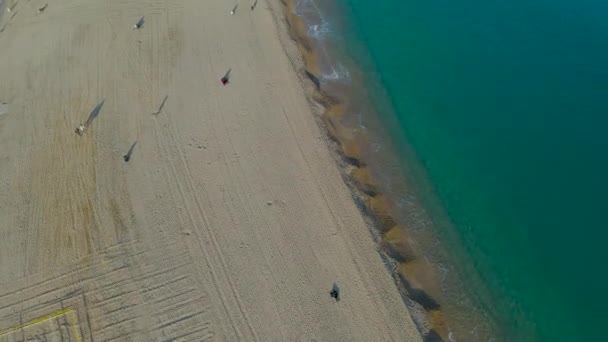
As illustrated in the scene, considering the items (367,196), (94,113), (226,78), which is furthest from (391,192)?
(94,113)

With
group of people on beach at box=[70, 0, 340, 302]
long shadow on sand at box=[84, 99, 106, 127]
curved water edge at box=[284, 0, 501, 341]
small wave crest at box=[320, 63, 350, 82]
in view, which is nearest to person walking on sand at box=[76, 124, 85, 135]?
group of people on beach at box=[70, 0, 340, 302]

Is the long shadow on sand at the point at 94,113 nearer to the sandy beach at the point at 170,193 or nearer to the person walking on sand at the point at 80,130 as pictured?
the sandy beach at the point at 170,193

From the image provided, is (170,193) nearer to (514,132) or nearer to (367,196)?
(367,196)

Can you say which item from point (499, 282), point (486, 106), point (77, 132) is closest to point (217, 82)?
point (77, 132)

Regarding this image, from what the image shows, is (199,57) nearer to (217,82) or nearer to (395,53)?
(217,82)

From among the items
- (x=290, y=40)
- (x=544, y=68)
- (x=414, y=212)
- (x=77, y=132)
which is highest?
(x=544, y=68)

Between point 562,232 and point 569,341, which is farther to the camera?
point 562,232
